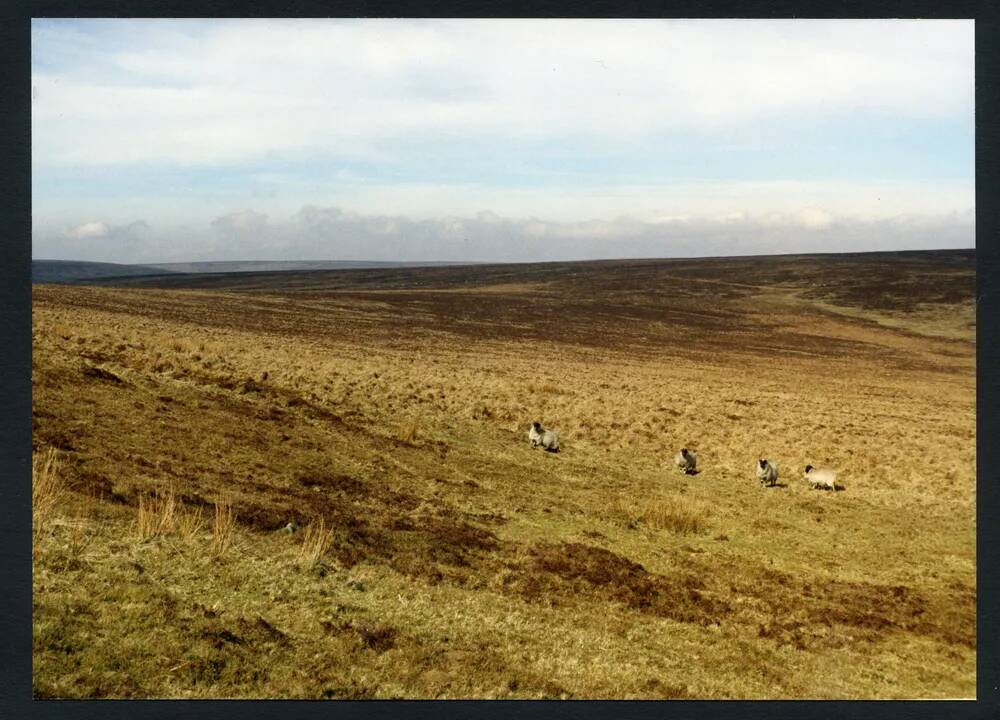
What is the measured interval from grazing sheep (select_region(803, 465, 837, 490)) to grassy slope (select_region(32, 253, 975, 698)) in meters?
0.29

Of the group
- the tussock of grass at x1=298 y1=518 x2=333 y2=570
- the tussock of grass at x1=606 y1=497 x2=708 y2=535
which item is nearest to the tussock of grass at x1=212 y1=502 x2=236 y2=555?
the tussock of grass at x1=298 y1=518 x2=333 y2=570

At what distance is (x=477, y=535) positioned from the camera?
1092cm

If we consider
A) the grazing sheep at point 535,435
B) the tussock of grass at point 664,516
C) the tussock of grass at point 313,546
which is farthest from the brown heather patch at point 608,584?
the grazing sheep at point 535,435

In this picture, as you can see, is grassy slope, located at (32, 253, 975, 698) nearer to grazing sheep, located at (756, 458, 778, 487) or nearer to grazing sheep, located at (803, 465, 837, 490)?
grazing sheep, located at (803, 465, 837, 490)

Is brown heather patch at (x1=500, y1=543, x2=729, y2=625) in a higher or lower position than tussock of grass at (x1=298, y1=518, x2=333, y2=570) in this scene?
lower

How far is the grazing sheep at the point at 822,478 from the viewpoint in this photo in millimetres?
16544

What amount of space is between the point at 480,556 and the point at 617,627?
8.18ft

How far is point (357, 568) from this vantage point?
8.77 m

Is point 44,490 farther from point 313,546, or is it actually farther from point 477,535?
point 477,535

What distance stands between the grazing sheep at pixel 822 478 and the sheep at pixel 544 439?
21.1 ft

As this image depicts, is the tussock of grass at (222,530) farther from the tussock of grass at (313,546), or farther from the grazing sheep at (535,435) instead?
the grazing sheep at (535,435)

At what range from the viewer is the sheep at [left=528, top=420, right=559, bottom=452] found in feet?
60.1

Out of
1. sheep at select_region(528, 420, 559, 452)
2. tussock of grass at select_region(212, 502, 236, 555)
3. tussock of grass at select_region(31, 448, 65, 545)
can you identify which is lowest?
sheep at select_region(528, 420, 559, 452)

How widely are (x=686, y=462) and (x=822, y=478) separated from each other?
3246 millimetres
